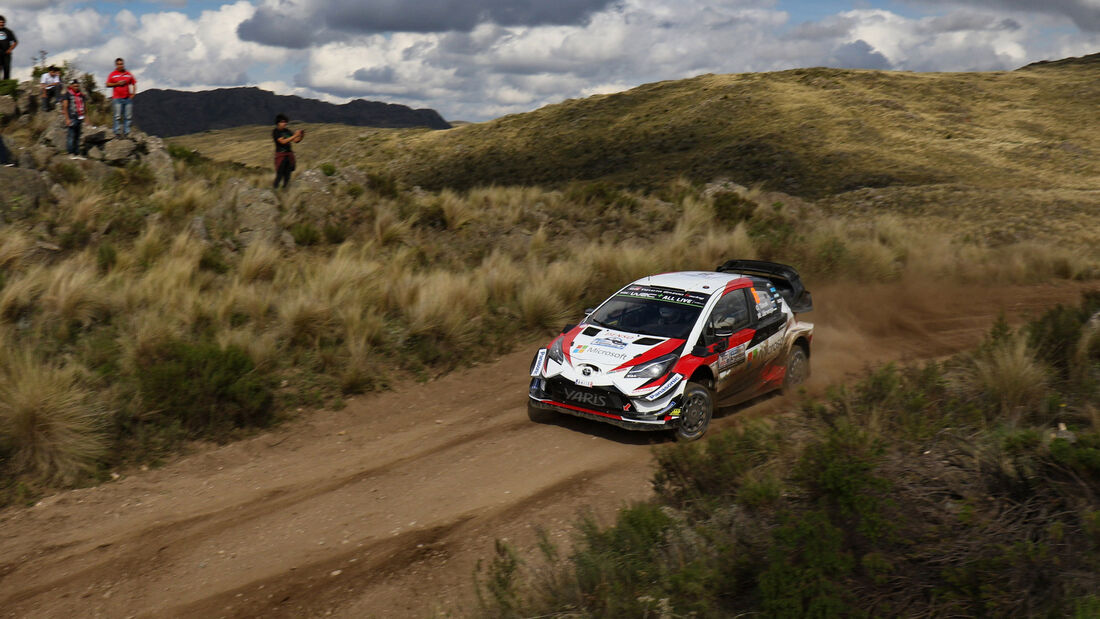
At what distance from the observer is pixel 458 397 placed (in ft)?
34.0

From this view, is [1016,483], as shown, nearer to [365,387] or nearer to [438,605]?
[438,605]

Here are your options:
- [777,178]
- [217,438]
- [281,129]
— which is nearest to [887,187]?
[777,178]

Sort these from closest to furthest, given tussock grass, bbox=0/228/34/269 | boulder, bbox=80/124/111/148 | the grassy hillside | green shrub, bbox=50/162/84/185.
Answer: tussock grass, bbox=0/228/34/269
green shrub, bbox=50/162/84/185
boulder, bbox=80/124/111/148
the grassy hillside

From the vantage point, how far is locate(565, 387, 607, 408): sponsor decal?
27.1ft

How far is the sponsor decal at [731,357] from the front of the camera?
8.80 meters

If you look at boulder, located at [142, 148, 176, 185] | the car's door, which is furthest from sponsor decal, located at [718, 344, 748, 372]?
boulder, located at [142, 148, 176, 185]

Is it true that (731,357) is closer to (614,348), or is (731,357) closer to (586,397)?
(614,348)

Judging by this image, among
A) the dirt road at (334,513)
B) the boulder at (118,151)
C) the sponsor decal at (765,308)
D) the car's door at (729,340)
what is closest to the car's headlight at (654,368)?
the car's door at (729,340)

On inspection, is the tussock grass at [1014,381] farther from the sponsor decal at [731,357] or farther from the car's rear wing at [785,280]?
the car's rear wing at [785,280]

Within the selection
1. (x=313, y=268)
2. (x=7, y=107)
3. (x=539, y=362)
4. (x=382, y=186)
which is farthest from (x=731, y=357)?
(x=7, y=107)

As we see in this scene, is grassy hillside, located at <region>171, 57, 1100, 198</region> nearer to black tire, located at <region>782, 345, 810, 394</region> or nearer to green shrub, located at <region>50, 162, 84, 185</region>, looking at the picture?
green shrub, located at <region>50, 162, 84, 185</region>

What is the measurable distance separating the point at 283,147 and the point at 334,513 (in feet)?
40.9

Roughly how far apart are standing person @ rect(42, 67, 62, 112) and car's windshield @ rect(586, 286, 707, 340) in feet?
55.1

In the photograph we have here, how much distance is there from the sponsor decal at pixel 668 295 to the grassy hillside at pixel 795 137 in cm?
2743
